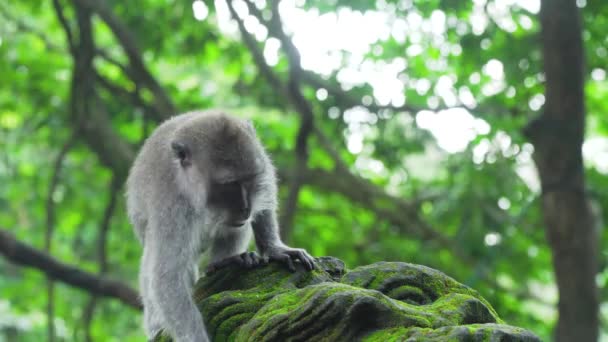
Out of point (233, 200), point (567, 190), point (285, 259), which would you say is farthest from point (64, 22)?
point (285, 259)

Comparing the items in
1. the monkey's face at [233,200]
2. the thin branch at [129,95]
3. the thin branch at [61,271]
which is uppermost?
the thin branch at [129,95]

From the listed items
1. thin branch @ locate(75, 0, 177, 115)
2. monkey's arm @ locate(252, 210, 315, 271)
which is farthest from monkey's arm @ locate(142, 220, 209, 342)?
thin branch @ locate(75, 0, 177, 115)

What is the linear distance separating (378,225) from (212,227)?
23.1 feet

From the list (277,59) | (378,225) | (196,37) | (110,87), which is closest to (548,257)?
(378,225)

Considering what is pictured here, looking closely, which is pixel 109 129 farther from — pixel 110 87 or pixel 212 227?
pixel 212 227

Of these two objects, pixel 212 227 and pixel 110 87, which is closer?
pixel 212 227

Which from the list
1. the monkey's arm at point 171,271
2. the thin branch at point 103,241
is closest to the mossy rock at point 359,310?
the monkey's arm at point 171,271

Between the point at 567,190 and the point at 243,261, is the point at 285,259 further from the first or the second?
the point at 567,190

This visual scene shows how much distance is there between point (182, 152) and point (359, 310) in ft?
6.38

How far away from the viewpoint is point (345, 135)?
1070 centimetres

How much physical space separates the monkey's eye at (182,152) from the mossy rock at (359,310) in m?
1.05

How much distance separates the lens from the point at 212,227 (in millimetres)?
4426

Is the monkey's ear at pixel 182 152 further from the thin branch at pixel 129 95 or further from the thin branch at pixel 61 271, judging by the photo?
the thin branch at pixel 129 95

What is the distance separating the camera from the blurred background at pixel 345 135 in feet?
27.3
